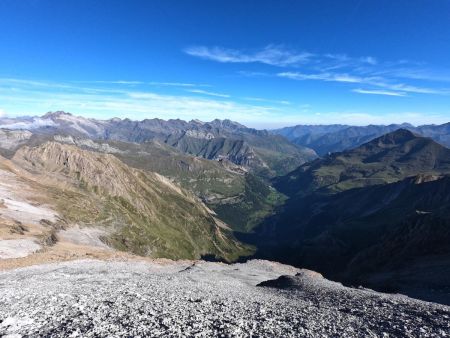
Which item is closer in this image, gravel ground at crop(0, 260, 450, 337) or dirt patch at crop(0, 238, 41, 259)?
gravel ground at crop(0, 260, 450, 337)

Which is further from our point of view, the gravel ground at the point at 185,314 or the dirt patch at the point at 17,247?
the dirt patch at the point at 17,247

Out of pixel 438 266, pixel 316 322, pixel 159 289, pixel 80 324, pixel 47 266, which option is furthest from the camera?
pixel 438 266

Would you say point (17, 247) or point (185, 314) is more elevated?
point (185, 314)

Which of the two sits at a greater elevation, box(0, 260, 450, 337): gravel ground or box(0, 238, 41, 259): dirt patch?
box(0, 260, 450, 337): gravel ground

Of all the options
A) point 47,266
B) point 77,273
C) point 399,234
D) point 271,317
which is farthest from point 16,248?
point 399,234

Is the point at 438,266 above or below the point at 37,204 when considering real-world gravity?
above

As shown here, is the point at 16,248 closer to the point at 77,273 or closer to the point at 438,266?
the point at 77,273

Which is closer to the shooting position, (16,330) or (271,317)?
(16,330)

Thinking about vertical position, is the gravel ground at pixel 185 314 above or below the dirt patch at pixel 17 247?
above

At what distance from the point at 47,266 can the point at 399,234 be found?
15498cm

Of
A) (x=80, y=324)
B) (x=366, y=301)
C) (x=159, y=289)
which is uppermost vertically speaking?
(x=80, y=324)

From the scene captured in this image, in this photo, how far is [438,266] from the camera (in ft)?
287

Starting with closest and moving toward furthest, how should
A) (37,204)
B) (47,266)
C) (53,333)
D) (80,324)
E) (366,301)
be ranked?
(53,333) → (80,324) → (366,301) → (47,266) → (37,204)

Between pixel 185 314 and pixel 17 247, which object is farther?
pixel 17 247
